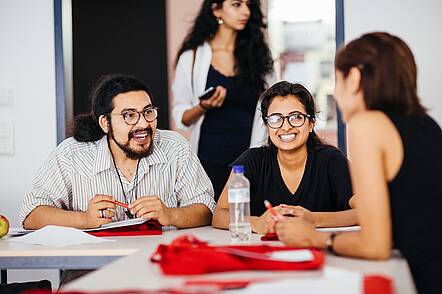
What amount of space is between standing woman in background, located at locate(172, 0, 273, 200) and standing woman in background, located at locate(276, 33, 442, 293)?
2329 mm

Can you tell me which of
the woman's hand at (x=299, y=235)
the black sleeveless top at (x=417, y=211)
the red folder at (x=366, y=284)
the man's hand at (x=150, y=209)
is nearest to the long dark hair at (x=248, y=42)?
the man's hand at (x=150, y=209)

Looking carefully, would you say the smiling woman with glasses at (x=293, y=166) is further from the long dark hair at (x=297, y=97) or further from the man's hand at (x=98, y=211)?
the man's hand at (x=98, y=211)

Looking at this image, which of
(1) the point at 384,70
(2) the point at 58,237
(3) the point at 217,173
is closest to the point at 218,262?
(1) the point at 384,70

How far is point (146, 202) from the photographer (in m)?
2.90

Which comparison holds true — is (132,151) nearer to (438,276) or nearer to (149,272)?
(149,272)

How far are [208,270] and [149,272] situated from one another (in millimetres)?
170

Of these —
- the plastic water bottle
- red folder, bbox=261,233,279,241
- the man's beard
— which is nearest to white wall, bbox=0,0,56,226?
the man's beard

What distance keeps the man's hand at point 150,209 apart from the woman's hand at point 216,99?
134cm

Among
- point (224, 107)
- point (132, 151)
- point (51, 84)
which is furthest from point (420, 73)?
point (51, 84)

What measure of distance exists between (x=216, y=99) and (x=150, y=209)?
1407 millimetres

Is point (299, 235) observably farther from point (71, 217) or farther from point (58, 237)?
point (71, 217)

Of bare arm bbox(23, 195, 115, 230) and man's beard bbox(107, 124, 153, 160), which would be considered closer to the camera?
bare arm bbox(23, 195, 115, 230)

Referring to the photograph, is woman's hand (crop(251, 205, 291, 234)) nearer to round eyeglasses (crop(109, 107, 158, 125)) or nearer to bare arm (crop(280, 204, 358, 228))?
bare arm (crop(280, 204, 358, 228))

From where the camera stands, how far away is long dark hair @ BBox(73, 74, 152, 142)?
3.25m
